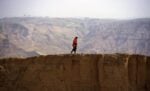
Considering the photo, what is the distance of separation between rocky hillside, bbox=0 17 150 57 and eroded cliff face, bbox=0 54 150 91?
29.8 m

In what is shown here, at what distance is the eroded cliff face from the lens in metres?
17.5

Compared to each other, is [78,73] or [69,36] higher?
[69,36]

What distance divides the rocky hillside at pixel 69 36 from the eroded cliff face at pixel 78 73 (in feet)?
97.8

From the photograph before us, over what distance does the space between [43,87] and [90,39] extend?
4645 cm

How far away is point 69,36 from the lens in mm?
68125

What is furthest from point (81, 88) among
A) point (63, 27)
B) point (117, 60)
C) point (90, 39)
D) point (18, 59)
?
point (63, 27)

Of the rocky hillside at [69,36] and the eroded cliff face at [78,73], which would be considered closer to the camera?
the eroded cliff face at [78,73]

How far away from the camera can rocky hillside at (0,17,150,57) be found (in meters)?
54.3

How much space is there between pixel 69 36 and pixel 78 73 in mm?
49985

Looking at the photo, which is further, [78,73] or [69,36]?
[69,36]

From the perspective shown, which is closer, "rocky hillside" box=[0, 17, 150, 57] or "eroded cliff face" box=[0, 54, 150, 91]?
"eroded cliff face" box=[0, 54, 150, 91]

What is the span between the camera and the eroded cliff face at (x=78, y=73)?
1750cm

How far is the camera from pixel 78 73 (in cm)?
1828

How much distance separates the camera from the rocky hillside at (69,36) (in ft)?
178
